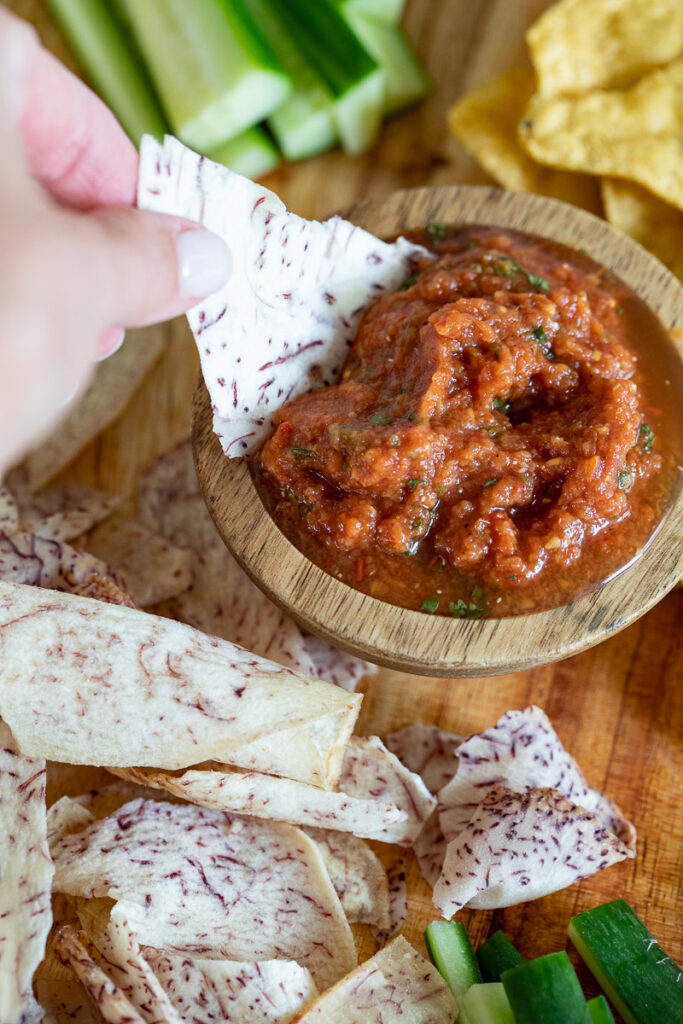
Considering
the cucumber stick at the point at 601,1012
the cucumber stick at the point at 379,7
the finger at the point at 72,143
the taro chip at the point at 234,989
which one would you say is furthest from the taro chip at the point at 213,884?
the cucumber stick at the point at 379,7

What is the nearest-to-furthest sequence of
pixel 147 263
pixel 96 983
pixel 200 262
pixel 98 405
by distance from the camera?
pixel 147 263, pixel 200 262, pixel 96 983, pixel 98 405

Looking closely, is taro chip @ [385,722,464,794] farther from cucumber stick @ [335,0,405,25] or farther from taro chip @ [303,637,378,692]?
cucumber stick @ [335,0,405,25]

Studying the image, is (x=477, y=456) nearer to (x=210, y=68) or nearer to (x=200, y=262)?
(x=200, y=262)

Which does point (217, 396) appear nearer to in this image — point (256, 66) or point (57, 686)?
point (57, 686)

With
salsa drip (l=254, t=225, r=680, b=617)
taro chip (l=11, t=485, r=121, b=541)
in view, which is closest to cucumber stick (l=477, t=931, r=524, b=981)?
salsa drip (l=254, t=225, r=680, b=617)

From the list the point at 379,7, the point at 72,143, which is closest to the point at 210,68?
the point at 379,7

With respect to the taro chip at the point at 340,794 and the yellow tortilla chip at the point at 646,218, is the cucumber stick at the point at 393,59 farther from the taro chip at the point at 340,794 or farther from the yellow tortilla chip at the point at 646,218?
the taro chip at the point at 340,794

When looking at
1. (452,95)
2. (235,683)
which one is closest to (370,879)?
(235,683)
